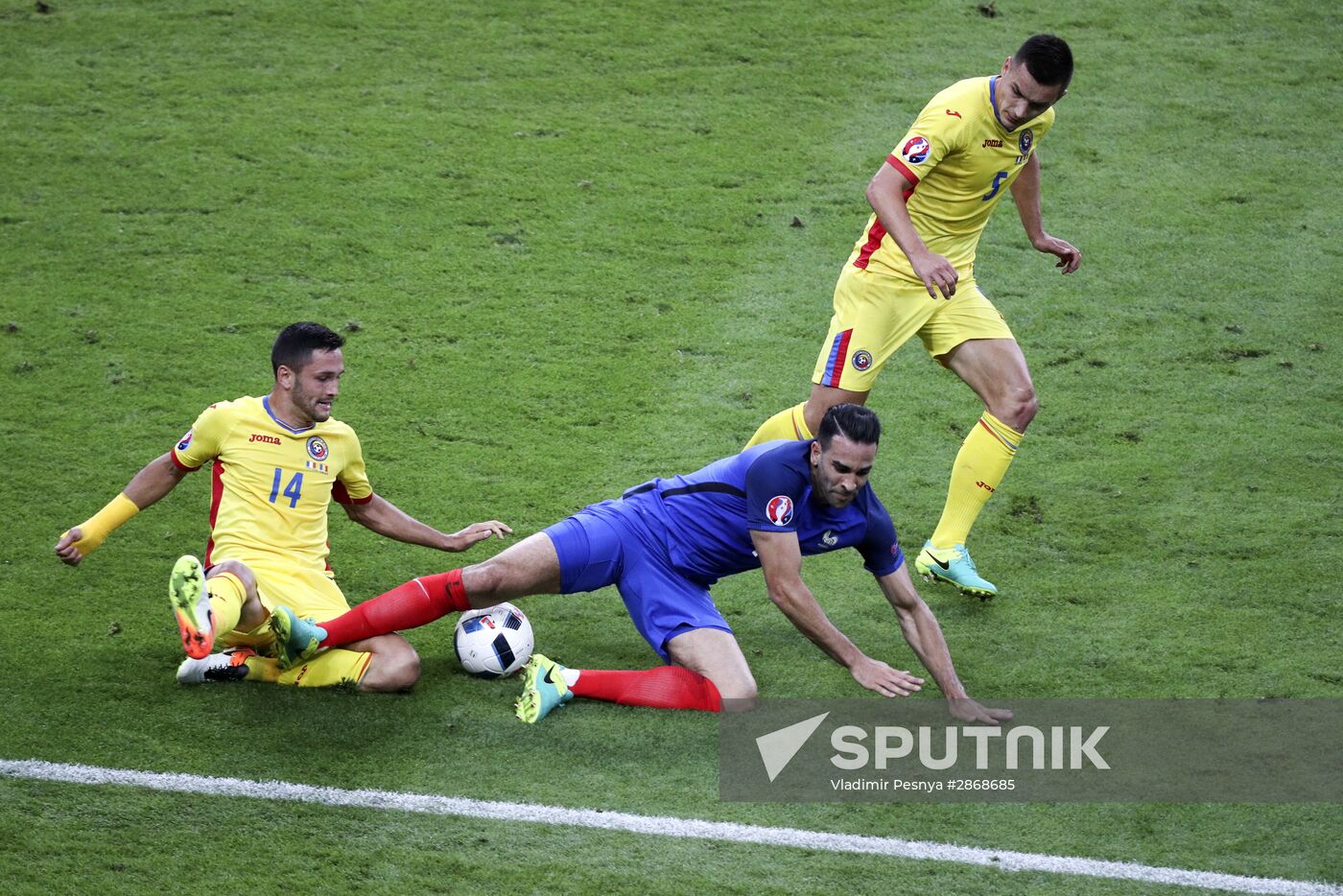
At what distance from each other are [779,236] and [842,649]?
4.61 m

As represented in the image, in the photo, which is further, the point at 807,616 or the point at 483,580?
the point at 483,580

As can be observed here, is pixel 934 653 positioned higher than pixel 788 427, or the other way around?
pixel 788 427

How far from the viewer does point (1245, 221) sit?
31.2ft

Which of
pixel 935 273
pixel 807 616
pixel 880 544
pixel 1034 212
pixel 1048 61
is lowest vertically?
pixel 807 616

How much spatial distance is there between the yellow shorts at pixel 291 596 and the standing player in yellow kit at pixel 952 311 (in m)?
2.05

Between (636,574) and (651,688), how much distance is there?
18.3 inches

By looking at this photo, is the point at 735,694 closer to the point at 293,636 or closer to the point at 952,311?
the point at 293,636

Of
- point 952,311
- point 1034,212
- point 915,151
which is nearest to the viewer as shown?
point 915,151

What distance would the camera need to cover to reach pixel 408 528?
601 cm

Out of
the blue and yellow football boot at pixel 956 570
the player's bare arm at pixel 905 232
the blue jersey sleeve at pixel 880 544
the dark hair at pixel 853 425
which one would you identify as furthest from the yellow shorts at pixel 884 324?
the dark hair at pixel 853 425

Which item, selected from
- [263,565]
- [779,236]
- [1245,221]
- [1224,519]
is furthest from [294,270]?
[1245,221]

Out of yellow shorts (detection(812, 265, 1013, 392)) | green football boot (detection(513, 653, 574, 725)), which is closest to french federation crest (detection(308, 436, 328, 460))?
green football boot (detection(513, 653, 574, 725))

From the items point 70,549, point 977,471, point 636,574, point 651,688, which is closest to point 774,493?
point 636,574

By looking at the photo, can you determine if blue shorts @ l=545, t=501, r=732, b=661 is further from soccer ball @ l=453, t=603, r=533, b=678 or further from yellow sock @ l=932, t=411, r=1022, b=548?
yellow sock @ l=932, t=411, r=1022, b=548
